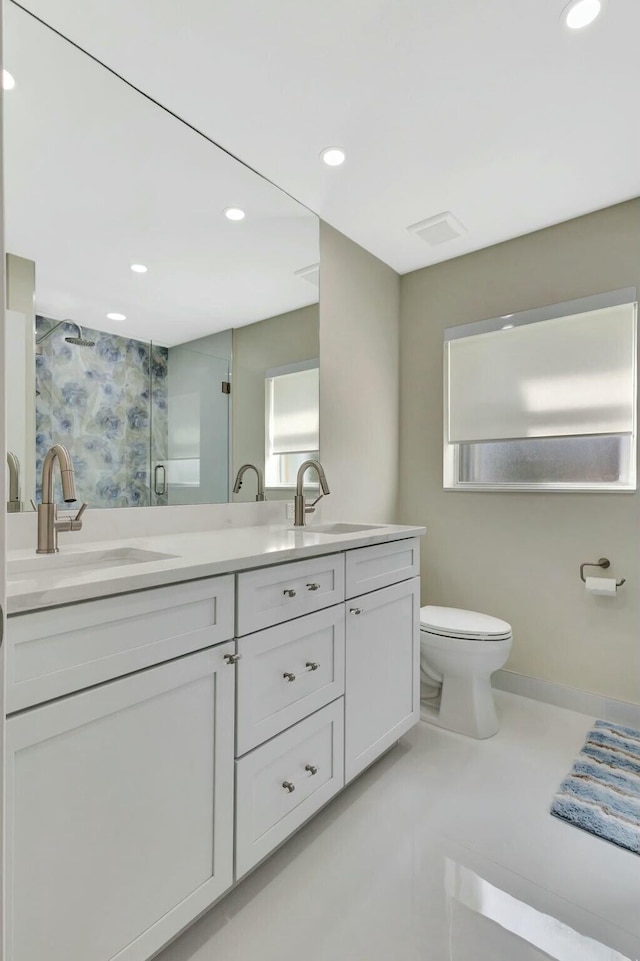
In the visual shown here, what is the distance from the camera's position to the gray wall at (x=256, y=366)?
2084mm

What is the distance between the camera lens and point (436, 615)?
7.79ft

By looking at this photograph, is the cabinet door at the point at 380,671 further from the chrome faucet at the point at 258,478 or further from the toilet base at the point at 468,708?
the chrome faucet at the point at 258,478

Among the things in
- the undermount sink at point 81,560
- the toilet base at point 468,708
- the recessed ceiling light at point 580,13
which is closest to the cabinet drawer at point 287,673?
the undermount sink at point 81,560

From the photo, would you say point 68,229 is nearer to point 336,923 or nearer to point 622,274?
point 336,923

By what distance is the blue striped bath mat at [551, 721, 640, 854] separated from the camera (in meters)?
1.61

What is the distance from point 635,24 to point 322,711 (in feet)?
7.24

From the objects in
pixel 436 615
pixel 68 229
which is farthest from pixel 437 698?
pixel 68 229

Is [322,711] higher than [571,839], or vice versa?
[322,711]

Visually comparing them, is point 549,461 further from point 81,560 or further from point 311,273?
point 81,560

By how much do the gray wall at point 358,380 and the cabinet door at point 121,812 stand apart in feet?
4.76

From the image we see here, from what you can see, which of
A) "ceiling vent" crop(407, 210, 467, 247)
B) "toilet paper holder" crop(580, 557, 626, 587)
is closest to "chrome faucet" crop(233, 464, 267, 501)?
"ceiling vent" crop(407, 210, 467, 247)

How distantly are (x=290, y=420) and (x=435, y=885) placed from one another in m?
1.75

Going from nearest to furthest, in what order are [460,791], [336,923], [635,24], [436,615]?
[336,923] → [635,24] → [460,791] → [436,615]

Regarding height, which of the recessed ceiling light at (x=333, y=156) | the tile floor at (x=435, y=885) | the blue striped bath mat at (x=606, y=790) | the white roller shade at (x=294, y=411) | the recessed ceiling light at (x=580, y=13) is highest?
the recessed ceiling light at (x=580, y=13)
